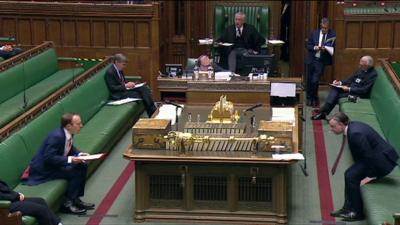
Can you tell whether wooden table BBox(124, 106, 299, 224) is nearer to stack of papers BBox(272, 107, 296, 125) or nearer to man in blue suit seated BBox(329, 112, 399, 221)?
man in blue suit seated BBox(329, 112, 399, 221)

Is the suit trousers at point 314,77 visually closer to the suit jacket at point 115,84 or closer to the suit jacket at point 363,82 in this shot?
the suit jacket at point 363,82

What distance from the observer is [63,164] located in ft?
26.8

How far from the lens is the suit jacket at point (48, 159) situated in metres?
8.09

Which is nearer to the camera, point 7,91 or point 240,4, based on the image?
point 7,91

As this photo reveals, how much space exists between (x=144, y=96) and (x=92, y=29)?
8.76 ft

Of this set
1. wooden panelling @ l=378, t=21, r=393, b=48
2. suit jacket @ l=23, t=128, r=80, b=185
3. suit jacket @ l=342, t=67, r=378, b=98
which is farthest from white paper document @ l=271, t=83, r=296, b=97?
wooden panelling @ l=378, t=21, r=393, b=48

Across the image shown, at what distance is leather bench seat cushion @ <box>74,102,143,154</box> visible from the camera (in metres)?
9.96

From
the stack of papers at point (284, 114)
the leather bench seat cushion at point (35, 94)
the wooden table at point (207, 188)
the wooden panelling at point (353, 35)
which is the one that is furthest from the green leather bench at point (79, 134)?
the wooden panelling at point (353, 35)

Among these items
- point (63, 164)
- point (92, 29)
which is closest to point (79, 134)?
point (63, 164)

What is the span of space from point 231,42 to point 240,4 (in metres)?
1.67

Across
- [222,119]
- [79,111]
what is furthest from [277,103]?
[79,111]

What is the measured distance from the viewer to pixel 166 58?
15914 mm

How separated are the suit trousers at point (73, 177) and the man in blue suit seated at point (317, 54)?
6256 mm

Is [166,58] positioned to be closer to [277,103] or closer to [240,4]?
[240,4]
